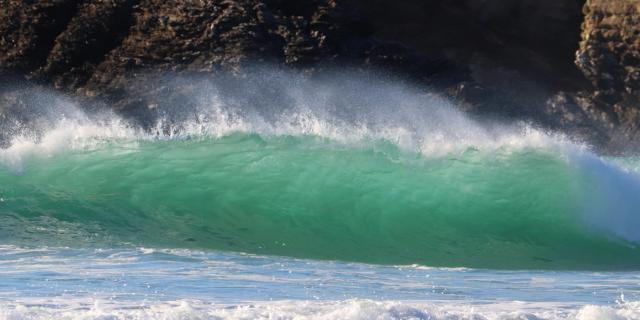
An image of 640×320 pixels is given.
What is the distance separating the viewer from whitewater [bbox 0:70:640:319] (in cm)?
582

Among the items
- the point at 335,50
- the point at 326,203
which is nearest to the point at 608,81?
the point at 335,50

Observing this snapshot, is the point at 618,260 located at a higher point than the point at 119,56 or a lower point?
lower

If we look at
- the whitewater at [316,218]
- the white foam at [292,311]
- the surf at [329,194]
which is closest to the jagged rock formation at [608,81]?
the whitewater at [316,218]

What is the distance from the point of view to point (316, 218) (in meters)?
8.63

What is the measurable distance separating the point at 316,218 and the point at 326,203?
264 mm

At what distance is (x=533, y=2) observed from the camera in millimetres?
19734

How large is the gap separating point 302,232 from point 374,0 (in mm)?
11788

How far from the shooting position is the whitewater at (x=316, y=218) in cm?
582

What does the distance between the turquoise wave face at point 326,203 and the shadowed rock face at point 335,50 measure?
26.9 ft

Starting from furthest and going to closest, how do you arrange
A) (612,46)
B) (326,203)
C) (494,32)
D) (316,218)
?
1. (494,32)
2. (612,46)
3. (326,203)
4. (316,218)

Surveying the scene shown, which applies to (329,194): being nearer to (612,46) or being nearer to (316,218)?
(316,218)

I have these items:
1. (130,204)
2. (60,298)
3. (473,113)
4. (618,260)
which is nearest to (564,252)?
(618,260)

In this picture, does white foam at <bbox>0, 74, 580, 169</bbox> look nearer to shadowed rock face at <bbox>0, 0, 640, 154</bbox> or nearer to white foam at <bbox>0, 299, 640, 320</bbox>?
shadowed rock face at <bbox>0, 0, 640, 154</bbox>

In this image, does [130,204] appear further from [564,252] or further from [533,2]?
[533,2]
